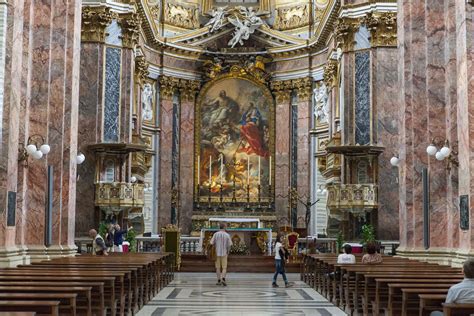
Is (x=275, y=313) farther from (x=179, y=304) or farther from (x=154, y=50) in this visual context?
(x=154, y=50)

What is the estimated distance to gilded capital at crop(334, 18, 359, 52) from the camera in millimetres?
27969

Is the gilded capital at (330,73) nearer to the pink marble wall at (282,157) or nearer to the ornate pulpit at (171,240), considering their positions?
the pink marble wall at (282,157)

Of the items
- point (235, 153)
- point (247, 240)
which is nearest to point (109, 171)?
point (247, 240)

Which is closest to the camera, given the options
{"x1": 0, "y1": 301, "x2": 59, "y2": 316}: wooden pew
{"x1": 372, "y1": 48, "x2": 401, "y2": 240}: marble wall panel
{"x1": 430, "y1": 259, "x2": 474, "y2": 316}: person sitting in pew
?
{"x1": 0, "y1": 301, "x2": 59, "y2": 316}: wooden pew

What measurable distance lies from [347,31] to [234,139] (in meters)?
10.5

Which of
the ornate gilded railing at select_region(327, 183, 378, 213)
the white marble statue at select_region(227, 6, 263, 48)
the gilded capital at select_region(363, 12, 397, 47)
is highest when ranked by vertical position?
the white marble statue at select_region(227, 6, 263, 48)

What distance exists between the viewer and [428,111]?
1838cm

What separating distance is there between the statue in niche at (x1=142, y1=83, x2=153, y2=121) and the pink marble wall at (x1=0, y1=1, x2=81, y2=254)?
13.5 metres

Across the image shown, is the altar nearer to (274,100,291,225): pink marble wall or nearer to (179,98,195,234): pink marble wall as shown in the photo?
(274,100,291,225): pink marble wall

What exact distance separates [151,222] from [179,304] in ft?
62.2

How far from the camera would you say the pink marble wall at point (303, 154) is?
35.1 meters

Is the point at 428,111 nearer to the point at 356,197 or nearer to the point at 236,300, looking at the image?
the point at 236,300

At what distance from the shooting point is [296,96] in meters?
36.5

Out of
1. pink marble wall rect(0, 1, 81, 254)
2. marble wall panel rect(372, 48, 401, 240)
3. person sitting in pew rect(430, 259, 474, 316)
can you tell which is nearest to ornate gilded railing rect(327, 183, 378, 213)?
marble wall panel rect(372, 48, 401, 240)
